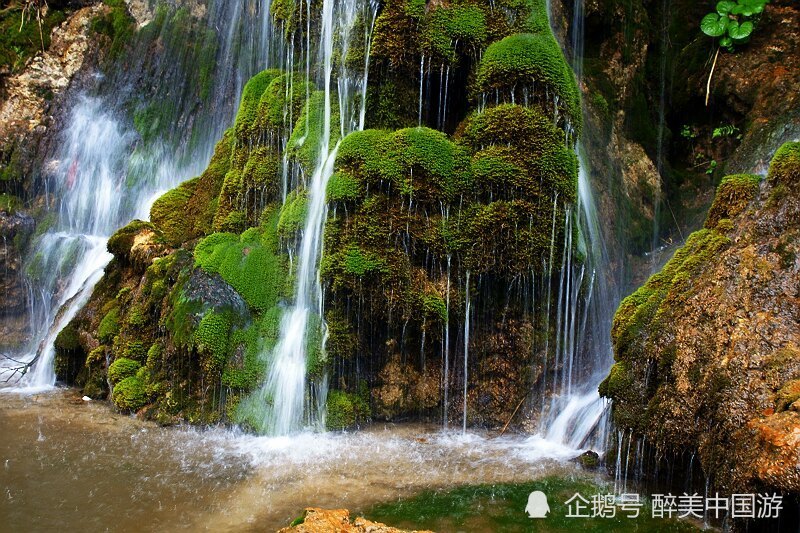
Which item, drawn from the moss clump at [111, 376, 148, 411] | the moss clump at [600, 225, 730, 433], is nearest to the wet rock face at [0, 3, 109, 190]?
the moss clump at [111, 376, 148, 411]

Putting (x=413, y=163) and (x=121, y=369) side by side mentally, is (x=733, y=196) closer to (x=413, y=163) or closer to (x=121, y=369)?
(x=413, y=163)

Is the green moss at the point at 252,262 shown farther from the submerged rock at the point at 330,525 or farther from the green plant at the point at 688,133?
the green plant at the point at 688,133

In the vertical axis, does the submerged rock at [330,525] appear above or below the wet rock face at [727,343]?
below

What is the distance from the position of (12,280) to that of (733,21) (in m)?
14.3

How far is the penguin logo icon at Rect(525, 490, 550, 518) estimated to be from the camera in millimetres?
5711

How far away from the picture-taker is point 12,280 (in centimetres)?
1379

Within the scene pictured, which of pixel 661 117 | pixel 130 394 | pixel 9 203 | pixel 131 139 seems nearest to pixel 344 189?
pixel 130 394

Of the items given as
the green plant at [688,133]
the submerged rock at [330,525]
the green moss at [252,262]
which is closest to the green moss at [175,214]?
the green moss at [252,262]

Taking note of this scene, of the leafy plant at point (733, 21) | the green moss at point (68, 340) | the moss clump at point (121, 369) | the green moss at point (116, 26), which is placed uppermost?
the green moss at point (116, 26)

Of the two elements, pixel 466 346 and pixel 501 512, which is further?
pixel 466 346

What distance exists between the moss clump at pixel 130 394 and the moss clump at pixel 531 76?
18.8ft

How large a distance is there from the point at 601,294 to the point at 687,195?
3.36 metres

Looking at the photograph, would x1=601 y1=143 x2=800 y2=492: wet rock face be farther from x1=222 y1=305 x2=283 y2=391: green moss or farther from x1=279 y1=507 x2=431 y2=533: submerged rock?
x1=222 y1=305 x2=283 y2=391: green moss

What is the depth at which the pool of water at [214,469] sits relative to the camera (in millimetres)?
5645
